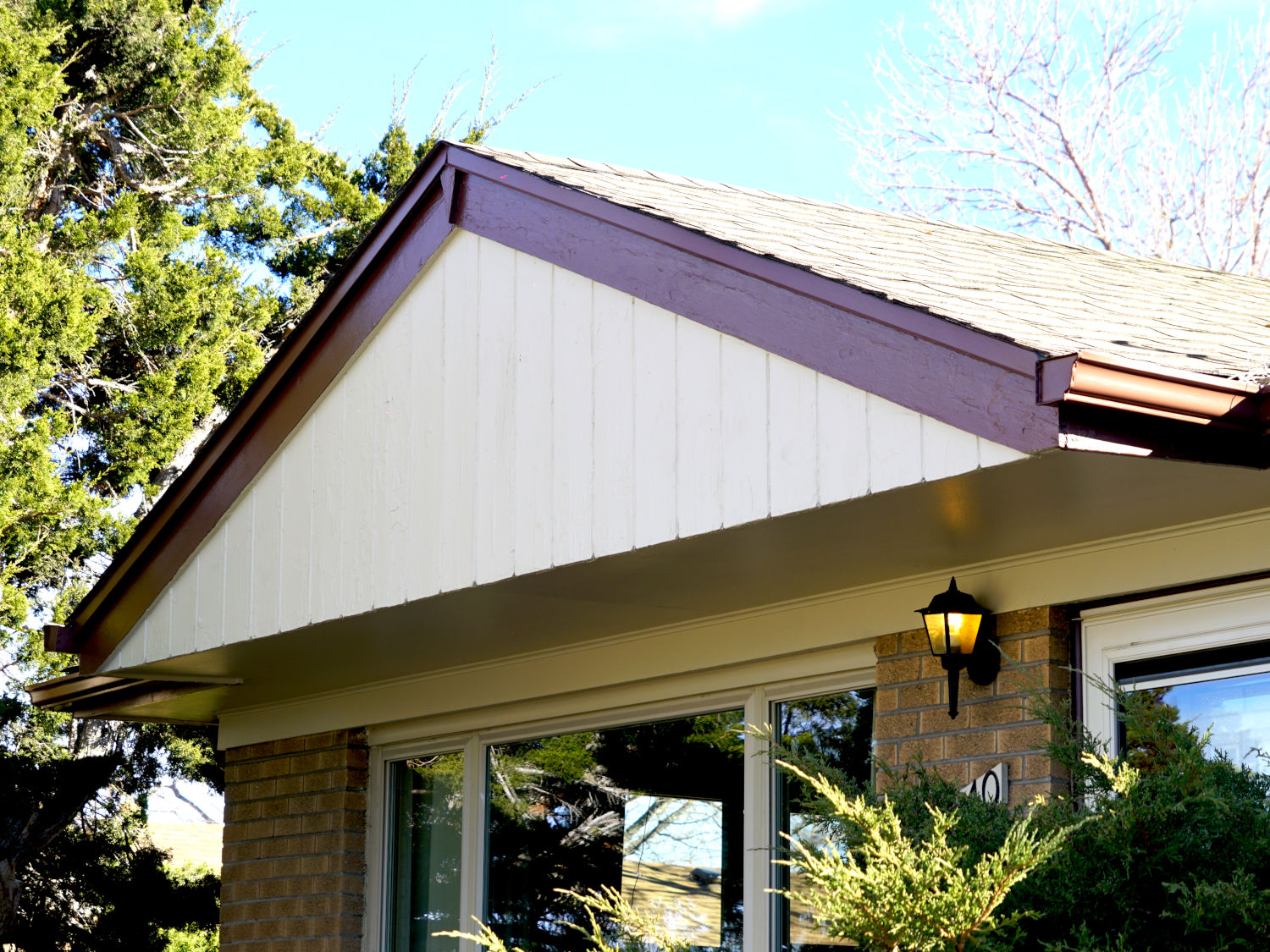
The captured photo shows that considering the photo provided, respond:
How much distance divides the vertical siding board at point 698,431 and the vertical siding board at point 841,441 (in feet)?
1.25

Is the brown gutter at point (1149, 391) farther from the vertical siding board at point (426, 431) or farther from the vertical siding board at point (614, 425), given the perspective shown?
the vertical siding board at point (426, 431)

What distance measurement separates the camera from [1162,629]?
4.43 metres

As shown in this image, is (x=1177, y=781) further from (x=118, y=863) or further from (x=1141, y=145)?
(x=1141, y=145)

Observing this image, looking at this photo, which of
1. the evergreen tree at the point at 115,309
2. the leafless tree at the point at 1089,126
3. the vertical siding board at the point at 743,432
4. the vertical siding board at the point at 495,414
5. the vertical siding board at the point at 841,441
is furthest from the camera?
the leafless tree at the point at 1089,126

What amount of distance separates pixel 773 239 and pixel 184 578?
10.2 feet

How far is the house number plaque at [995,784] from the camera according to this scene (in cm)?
457

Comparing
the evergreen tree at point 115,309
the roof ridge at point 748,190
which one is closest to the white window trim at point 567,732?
the roof ridge at point 748,190

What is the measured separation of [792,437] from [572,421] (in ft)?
3.22

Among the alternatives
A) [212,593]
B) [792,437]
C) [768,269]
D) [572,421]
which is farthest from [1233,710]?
[212,593]

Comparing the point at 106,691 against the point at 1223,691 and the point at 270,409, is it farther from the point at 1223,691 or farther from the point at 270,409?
the point at 1223,691

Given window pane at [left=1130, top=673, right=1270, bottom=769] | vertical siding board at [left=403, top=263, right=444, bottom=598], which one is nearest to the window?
window pane at [left=1130, top=673, right=1270, bottom=769]

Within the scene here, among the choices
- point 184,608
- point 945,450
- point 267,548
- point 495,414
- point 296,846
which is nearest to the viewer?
point 945,450

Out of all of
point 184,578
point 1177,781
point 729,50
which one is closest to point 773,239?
point 1177,781

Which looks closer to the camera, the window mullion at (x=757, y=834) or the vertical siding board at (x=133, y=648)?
the window mullion at (x=757, y=834)
